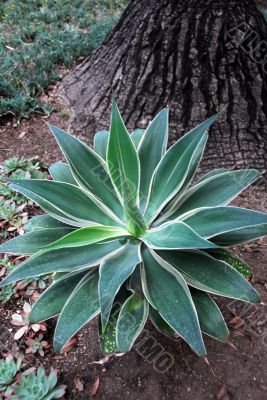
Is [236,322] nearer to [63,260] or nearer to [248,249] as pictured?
[248,249]

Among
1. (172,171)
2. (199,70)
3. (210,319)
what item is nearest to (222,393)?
(210,319)

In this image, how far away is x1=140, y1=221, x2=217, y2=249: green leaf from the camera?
4.24 ft

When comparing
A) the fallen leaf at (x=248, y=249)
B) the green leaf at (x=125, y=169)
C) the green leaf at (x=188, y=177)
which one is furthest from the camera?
the fallen leaf at (x=248, y=249)

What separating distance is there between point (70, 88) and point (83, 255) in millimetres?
1824

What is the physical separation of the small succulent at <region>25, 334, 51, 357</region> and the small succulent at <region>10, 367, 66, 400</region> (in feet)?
0.49

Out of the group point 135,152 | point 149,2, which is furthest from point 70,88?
Answer: point 135,152

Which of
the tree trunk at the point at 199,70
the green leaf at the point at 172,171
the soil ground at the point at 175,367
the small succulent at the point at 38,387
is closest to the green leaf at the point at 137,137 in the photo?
the green leaf at the point at 172,171

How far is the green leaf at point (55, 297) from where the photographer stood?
5.07ft

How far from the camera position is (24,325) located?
201 centimetres

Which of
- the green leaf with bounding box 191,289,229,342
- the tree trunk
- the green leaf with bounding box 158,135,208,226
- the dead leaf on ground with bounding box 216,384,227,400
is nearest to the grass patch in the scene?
the tree trunk

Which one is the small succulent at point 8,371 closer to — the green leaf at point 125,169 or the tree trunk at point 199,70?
the green leaf at point 125,169

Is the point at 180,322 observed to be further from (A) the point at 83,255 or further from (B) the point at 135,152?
(B) the point at 135,152

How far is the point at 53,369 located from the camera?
185 centimetres

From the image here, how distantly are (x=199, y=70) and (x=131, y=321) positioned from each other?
1.55 metres
